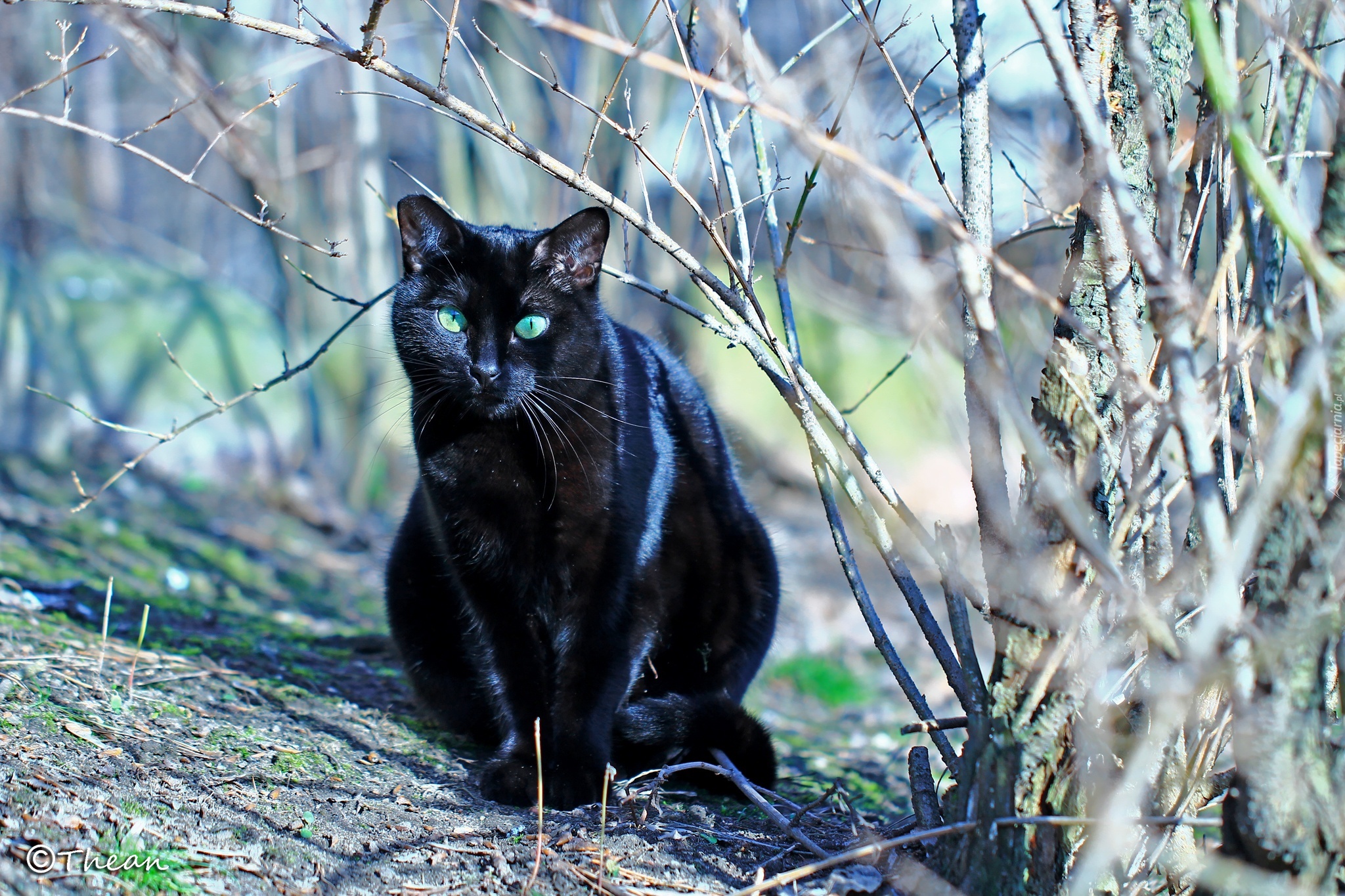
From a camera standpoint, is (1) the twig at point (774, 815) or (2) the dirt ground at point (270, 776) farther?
(1) the twig at point (774, 815)

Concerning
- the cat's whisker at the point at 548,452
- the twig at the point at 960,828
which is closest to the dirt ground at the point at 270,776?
the twig at the point at 960,828

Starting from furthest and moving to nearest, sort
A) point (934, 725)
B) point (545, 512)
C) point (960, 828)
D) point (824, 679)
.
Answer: point (824, 679) → point (545, 512) → point (934, 725) → point (960, 828)

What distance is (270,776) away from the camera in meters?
2.11

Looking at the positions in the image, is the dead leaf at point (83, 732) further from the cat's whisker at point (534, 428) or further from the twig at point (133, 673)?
the cat's whisker at point (534, 428)

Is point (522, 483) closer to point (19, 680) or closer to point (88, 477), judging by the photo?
point (19, 680)

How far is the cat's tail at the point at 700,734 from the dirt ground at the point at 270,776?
105mm

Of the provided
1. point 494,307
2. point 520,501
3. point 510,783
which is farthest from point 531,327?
point 510,783

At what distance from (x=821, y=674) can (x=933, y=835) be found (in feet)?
12.4

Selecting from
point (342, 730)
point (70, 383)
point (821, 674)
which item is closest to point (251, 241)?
point (70, 383)

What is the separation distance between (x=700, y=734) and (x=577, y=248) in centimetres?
136

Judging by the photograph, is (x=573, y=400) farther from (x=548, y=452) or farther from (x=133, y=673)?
(x=133, y=673)

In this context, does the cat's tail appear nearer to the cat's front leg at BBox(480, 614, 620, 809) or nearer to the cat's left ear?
the cat's front leg at BBox(480, 614, 620, 809)

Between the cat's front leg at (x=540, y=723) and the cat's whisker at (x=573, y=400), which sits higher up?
the cat's whisker at (x=573, y=400)

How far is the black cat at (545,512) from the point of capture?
2.41m
